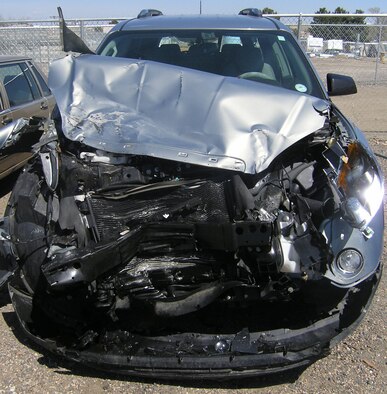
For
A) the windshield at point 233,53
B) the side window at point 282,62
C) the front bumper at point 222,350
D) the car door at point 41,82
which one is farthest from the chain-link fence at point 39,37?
the front bumper at point 222,350

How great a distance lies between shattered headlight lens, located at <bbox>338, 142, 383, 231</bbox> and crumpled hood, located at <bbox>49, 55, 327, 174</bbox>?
28 cm

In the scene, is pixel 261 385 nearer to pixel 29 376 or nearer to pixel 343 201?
pixel 343 201

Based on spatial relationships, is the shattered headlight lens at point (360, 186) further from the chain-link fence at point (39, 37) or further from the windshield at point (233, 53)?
the chain-link fence at point (39, 37)

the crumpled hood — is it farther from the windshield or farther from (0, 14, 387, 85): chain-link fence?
(0, 14, 387, 85): chain-link fence

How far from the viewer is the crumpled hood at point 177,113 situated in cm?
272

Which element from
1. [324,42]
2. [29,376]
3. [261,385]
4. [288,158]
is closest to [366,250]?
[288,158]

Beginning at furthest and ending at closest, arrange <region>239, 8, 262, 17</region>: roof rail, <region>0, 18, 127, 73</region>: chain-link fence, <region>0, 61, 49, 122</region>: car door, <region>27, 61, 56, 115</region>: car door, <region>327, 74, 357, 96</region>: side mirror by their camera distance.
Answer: <region>0, 18, 127, 73</region>: chain-link fence → <region>27, 61, 56, 115</region>: car door → <region>0, 61, 49, 122</region>: car door → <region>239, 8, 262, 17</region>: roof rail → <region>327, 74, 357, 96</region>: side mirror

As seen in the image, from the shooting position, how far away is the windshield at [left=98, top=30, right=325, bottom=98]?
160 inches

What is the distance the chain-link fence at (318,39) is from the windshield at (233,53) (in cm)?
656

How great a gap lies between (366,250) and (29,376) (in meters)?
1.97

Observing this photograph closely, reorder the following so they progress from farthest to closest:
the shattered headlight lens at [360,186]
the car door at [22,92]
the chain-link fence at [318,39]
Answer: the chain-link fence at [318,39] < the car door at [22,92] < the shattered headlight lens at [360,186]

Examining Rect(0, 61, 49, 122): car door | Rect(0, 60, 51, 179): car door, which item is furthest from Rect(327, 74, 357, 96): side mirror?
Rect(0, 61, 49, 122): car door

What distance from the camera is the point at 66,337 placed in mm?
2803

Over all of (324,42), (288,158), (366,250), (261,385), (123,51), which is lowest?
(324,42)
